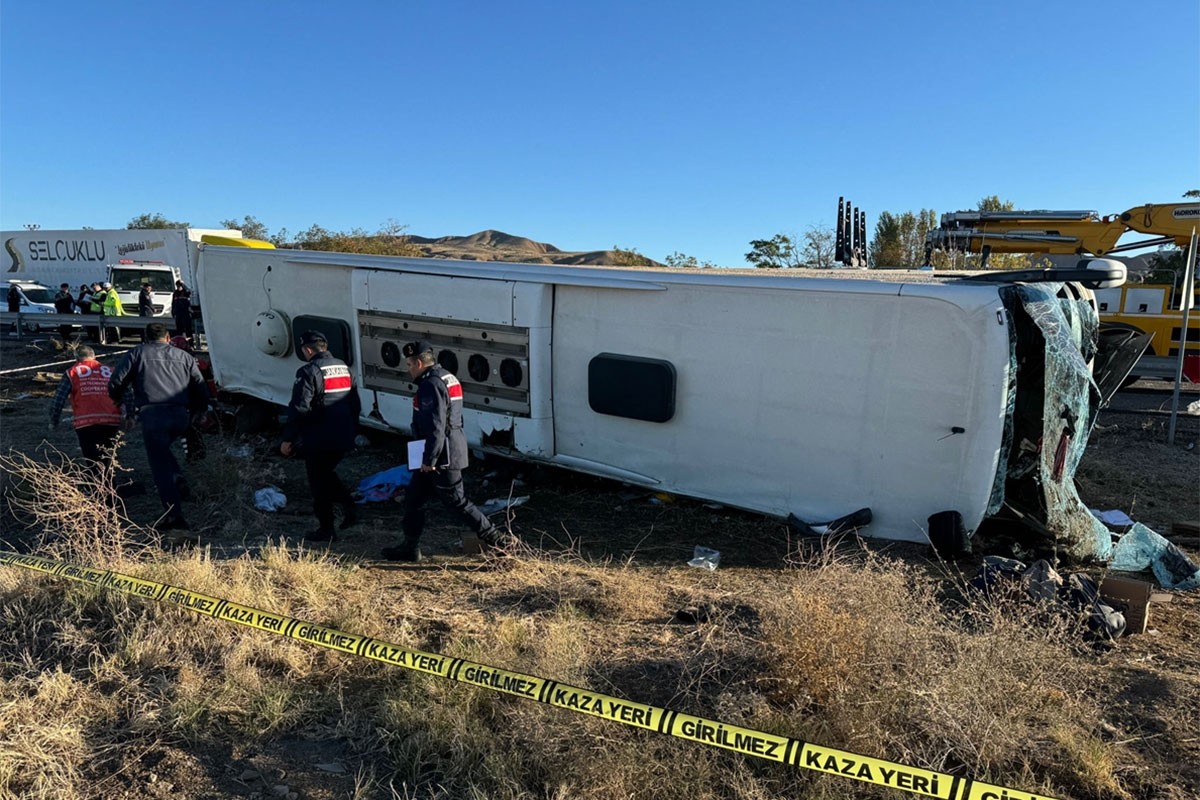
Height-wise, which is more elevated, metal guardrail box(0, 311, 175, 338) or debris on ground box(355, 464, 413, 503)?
metal guardrail box(0, 311, 175, 338)

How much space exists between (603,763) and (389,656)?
1.19 metres

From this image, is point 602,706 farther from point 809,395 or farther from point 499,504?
point 499,504

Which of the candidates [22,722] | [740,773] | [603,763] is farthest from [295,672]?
[740,773]

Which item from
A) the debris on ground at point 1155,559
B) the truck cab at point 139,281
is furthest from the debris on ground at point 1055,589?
the truck cab at point 139,281

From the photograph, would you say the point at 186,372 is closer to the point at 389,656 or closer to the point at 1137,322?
the point at 389,656

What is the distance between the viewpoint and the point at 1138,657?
4.03 m

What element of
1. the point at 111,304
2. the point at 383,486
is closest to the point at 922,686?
the point at 383,486

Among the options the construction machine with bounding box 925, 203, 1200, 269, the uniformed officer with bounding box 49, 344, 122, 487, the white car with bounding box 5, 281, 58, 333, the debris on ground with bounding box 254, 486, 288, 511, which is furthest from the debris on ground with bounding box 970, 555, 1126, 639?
the white car with bounding box 5, 281, 58, 333

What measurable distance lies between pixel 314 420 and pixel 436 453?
1.19 meters

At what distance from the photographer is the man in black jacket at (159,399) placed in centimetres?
600

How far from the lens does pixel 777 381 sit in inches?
227

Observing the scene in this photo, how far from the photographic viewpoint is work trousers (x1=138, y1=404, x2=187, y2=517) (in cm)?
600

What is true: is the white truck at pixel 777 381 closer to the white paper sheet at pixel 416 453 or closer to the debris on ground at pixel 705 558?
the debris on ground at pixel 705 558

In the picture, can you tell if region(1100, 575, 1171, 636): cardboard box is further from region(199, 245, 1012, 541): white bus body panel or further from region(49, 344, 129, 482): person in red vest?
region(49, 344, 129, 482): person in red vest
